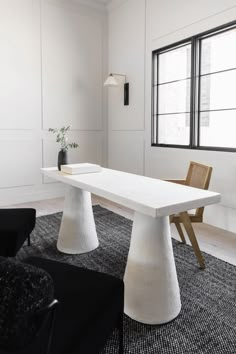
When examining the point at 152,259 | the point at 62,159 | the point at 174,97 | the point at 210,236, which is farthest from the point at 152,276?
the point at 174,97

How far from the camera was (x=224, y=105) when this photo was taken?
3.17m

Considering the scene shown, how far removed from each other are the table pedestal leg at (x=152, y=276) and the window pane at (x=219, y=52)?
2.23 m

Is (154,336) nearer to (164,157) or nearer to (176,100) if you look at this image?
(164,157)

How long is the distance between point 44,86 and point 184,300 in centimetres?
362

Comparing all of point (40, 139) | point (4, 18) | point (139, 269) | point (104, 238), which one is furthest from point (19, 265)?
point (4, 18)

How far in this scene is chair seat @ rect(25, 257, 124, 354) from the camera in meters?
1.00

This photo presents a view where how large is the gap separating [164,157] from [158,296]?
2421mm

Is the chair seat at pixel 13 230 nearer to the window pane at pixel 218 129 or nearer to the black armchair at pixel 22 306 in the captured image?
the black armchair at pixel 22 306

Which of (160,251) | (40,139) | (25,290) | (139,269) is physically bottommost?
(139,269)

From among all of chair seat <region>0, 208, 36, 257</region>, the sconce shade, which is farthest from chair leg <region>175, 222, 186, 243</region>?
the sconce shade

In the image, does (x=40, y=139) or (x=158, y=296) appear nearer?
(x=158, y=296)

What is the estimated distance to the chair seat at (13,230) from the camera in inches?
76.5

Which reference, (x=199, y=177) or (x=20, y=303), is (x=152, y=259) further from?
(x=199, y=177)

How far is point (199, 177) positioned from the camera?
2627 millimetres
